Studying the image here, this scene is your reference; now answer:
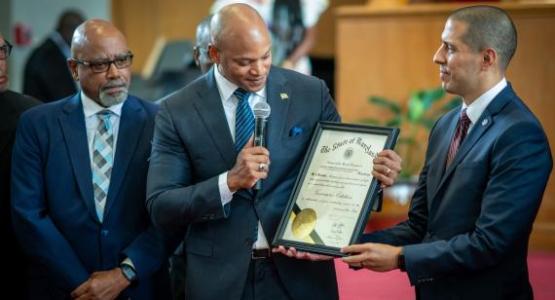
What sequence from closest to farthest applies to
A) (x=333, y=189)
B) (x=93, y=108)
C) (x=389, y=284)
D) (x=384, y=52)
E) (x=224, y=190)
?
(x=224, y=190), (x=333, y=189), (x=93, y=108), (x=389, y=284), (x=384, y=52)

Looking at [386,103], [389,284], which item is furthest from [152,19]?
[389,284]

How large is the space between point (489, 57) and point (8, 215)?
72.4 inches

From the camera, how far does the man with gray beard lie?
3.22 meters

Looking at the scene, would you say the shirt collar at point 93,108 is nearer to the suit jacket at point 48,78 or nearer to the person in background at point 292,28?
the suit jacket at point 48,78

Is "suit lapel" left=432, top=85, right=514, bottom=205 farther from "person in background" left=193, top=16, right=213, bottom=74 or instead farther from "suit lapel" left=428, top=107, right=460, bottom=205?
"person in background" left=193, top=16, right=213, bottom=74

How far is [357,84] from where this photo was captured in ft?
21.1

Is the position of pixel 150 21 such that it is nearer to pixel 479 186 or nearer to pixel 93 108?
pixel 93 108

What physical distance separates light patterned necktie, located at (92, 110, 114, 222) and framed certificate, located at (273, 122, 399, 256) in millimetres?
722

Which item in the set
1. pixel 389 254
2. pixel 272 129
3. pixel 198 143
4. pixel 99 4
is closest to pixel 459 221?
pixel 389 254

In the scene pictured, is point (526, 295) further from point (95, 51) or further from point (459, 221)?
point (95, 51)

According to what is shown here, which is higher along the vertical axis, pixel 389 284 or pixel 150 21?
pixel 150 21

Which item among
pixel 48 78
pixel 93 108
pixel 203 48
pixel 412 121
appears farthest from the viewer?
pixel 48 78

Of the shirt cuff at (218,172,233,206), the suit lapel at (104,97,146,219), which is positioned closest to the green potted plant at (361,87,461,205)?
the suit lapel at (104,97,146,219)

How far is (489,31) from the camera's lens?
2.84m
